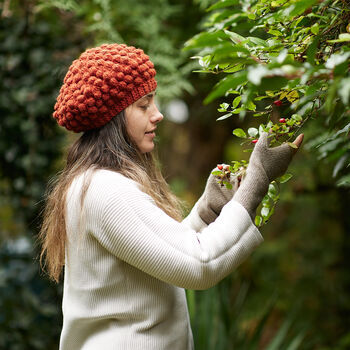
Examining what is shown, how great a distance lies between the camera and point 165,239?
1.23 m

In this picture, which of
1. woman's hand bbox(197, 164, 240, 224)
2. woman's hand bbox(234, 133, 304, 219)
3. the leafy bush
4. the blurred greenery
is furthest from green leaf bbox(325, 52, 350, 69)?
the blurred greenery

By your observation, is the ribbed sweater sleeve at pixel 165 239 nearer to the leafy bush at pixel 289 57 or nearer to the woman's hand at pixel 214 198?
the leafy bush at pixel 289 57

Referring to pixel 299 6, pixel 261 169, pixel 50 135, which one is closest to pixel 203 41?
pixel 299 6

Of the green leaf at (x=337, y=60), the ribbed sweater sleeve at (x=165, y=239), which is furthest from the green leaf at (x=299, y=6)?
the ribbed sweater sleeve at (x=165, y=239)

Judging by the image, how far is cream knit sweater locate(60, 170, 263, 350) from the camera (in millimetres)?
1223

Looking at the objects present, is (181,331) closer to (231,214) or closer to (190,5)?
(231,214)

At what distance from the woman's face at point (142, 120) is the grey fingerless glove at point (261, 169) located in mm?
393

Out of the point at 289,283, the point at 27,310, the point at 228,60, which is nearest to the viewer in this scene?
the point at 228,60

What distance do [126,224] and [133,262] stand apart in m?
0.10

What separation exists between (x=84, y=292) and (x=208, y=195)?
0.49m

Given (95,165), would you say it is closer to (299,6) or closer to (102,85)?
(102,85)

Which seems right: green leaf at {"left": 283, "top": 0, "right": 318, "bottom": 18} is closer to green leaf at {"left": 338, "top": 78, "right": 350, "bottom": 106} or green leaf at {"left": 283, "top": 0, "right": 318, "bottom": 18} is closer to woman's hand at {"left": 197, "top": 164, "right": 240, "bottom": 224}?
green leaf at {"left": 338, "top": 78, "right": 350, "bottom": 106}

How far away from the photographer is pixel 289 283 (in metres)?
4.56

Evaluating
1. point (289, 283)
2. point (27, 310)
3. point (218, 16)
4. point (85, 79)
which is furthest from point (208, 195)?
point (289, 283)
